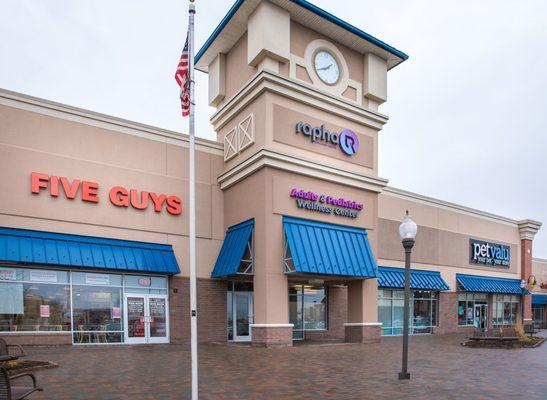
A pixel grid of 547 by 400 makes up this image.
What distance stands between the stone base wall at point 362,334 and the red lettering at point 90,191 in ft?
40.5

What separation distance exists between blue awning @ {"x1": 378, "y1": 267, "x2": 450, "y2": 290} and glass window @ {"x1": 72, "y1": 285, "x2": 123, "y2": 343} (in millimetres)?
14231

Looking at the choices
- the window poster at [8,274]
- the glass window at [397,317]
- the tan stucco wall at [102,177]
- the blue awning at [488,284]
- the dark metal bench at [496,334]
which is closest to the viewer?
the window poster at [8,274]

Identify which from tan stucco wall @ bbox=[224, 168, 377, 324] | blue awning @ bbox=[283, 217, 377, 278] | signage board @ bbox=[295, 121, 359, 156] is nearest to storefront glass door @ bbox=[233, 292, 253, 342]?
tan stucco wall @ bbox=[224, 168, 377, 324]

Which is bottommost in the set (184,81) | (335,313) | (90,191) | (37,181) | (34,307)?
(335,313)

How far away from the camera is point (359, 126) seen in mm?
22344

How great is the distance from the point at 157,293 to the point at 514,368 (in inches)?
523

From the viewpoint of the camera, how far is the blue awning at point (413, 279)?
26516mm

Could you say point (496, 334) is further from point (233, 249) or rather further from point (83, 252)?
point (83, 252)

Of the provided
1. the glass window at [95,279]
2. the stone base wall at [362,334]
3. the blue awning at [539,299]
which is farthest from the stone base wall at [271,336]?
the blue awning at [539,299]

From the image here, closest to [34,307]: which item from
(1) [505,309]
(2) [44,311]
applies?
(2) [44,311]

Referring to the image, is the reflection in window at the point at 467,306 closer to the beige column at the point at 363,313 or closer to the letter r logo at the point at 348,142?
the beige column at the point at 363,313

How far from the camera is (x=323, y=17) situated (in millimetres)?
20547

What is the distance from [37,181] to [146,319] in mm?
6813

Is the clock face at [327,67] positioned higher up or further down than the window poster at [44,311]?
higher up
